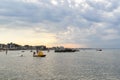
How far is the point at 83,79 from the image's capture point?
162 feet

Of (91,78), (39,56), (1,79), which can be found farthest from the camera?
(39,56)

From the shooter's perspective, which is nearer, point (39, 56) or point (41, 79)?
point (41, 79)

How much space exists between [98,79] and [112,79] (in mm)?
2762

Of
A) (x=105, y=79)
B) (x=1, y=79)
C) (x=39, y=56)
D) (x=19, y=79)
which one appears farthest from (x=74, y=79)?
(x=39, y=56)

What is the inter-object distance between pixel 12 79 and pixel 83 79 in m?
13.7

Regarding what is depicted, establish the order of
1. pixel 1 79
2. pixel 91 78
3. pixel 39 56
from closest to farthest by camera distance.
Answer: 1. pixel 1 79
2. pixel 91 78
3. pixel 39 56

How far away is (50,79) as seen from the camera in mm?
49750

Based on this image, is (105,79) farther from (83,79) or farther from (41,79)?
(41,79)

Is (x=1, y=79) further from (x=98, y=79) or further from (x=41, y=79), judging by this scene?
(x=98, y=79)

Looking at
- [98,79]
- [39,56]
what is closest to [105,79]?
[98,79]

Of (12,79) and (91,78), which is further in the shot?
(91,78)

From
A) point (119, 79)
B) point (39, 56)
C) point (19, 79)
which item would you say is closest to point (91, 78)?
point (119, 79)

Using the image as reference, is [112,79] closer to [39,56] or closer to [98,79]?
[98,79]

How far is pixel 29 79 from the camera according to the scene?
160 feet
